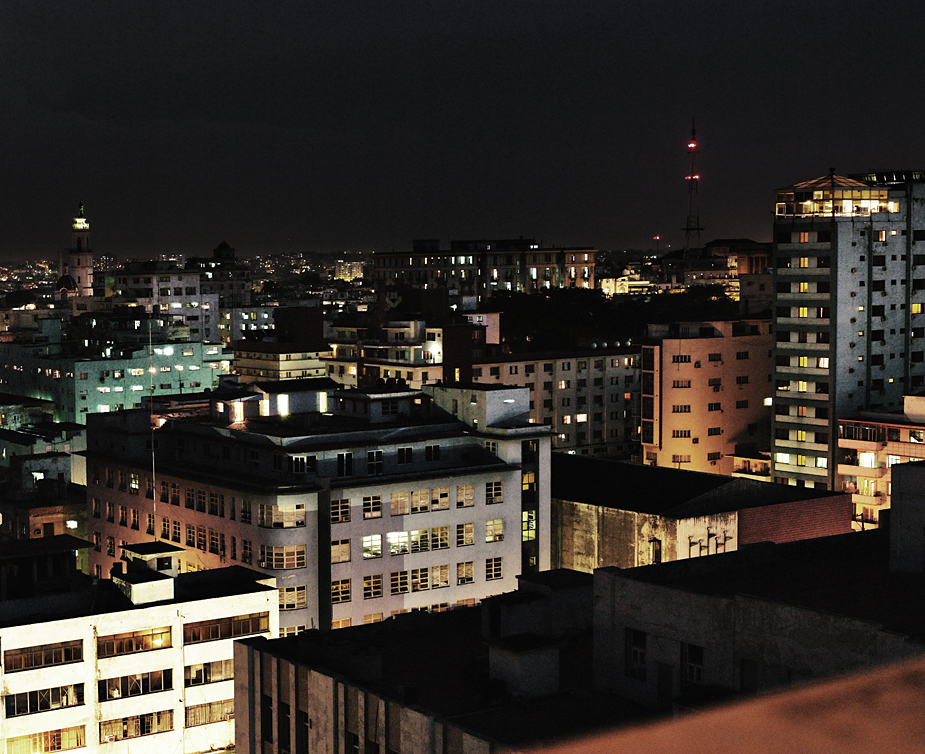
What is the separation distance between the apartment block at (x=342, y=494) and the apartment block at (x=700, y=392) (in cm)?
1849

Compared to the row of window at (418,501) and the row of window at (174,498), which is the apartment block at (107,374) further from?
the row of window at (418,501)

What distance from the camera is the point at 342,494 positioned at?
85.1 ft

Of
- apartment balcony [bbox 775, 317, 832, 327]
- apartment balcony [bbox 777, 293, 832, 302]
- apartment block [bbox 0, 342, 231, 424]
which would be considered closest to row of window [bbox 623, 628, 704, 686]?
apartment balcony [bbox 775, 317, 832, 327]

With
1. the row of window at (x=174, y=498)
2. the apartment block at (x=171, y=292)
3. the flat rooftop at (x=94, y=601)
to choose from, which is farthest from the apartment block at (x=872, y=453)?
the apartment block at (x=171, y=292)

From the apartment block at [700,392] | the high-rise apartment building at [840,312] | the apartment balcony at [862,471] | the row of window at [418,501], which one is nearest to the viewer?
the row of window at [418,501]

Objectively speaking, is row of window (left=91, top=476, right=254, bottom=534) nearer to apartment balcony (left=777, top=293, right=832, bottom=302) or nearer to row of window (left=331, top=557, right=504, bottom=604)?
row of window (left=331, top=557, right=504, bottom=604)

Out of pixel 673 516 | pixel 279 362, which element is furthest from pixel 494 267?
pixel 673 516

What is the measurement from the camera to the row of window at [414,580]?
2561 centimetres

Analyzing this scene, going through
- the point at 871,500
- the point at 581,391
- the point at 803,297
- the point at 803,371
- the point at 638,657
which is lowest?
the point at 871,500

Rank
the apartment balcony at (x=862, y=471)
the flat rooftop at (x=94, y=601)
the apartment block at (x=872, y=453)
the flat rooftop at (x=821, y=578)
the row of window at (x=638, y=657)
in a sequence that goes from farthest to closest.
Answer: the apartment balcony at (x=862, y=471)
the apartment block at (x=872, y=453)
the flat rooftop at (x=94, y=601)
the row of window at (x=638, y=657)
the flat rooftop at (x=821, y=578)

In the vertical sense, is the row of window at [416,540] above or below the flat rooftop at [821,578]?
below

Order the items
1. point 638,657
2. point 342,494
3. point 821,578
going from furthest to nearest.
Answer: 1. point 342,494
2. point 821,578
3. point 638,657

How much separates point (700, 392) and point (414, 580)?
2369cm

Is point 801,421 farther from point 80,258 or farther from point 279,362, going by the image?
point 80,258
